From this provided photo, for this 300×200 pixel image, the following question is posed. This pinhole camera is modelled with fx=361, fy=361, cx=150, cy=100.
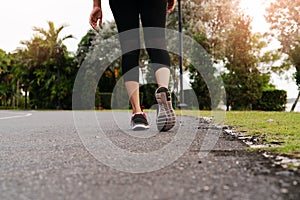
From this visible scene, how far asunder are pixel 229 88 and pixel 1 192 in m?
14.1

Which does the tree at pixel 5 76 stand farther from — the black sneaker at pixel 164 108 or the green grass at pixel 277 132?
the black sneaker at pixel 164 108

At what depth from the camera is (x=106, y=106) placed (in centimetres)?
1827

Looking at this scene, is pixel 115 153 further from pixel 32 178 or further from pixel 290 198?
pixel 290 198

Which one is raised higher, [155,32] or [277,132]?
[155,32]

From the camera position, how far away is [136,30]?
8.38ft

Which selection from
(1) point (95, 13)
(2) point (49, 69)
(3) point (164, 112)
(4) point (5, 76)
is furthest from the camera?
(4) point (5, 76)

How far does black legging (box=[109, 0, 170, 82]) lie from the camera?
2521 millimetres

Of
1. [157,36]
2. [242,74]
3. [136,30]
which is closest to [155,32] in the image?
[157,36]

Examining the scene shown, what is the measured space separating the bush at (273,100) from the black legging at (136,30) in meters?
12.8

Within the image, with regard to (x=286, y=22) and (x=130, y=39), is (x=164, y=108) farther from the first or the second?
(x=286, y=22)

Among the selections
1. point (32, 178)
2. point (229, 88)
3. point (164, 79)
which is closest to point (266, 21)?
A: point (229, 88)

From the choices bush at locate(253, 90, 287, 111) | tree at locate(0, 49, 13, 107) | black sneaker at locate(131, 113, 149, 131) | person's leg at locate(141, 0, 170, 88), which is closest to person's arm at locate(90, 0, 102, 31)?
person's leg at locate(141, 0, 170, 88)

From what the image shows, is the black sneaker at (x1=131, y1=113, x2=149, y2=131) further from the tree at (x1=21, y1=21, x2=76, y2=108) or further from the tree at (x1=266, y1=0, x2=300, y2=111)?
the tree at (x1=21, y1=21, x2=76, y2=108)

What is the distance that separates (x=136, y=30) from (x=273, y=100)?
1293 centimetres
